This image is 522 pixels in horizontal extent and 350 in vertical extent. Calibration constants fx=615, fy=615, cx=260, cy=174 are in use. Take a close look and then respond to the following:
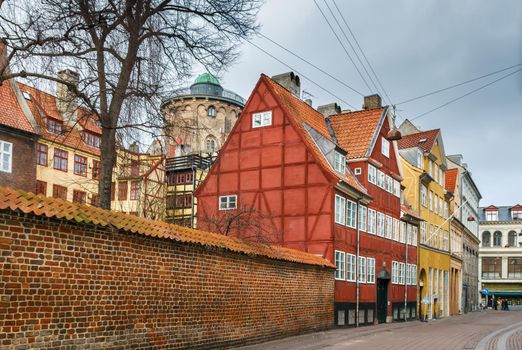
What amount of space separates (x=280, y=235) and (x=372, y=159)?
7.45 m

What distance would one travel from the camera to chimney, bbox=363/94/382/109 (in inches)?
1577

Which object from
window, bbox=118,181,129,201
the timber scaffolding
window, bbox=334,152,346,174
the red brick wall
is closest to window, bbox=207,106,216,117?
the timber scaffolding

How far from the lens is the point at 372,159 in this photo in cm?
3272

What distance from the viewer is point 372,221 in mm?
32750

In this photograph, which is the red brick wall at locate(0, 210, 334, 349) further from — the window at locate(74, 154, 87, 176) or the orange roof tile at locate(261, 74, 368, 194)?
the window at locate(74, 154, 87, 176)

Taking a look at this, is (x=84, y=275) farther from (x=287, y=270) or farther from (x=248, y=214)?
(x=248, y=214)

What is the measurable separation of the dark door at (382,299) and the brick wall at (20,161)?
1979cm

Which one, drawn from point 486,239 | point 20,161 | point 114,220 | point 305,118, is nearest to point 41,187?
point 20,161

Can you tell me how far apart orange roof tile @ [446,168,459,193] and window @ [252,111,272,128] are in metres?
29.9

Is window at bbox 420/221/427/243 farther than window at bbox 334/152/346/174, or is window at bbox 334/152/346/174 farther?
window at bbox 420/221/427/243

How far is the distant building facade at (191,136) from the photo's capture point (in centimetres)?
1748

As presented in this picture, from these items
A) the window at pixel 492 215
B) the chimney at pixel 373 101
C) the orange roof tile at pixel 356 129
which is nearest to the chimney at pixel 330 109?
the chimney at pixel 373 101

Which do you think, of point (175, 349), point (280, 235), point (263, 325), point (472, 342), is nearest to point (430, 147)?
point (280, 235)

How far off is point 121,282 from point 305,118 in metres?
20.5
